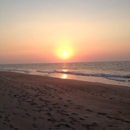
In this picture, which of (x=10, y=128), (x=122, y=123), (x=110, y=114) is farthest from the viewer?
(x=110, y=114)

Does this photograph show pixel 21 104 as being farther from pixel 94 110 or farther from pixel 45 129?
pixel 94 110

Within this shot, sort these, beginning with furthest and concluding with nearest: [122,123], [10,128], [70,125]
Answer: [122,123] < [70,125] < [10,128]

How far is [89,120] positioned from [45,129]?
6.32 feet

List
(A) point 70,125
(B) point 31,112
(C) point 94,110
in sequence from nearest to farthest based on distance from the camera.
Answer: (A) point 70,125
(B) point 31,112
(C) point 94,110

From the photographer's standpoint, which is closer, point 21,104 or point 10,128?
point 10,128

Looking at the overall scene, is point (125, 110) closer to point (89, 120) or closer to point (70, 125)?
point (89, 120)

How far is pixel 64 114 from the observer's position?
22.2ft

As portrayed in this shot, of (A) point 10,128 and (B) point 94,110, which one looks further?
(B) point 94,110

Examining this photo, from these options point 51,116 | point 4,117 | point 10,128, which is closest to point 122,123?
point 51,116

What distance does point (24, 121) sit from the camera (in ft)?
18.7

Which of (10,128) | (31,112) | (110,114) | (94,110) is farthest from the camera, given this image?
(94,110)

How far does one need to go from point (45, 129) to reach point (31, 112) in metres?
1.73

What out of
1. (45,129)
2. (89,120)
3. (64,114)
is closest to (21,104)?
(64,114)

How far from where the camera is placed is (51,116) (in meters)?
6.41
